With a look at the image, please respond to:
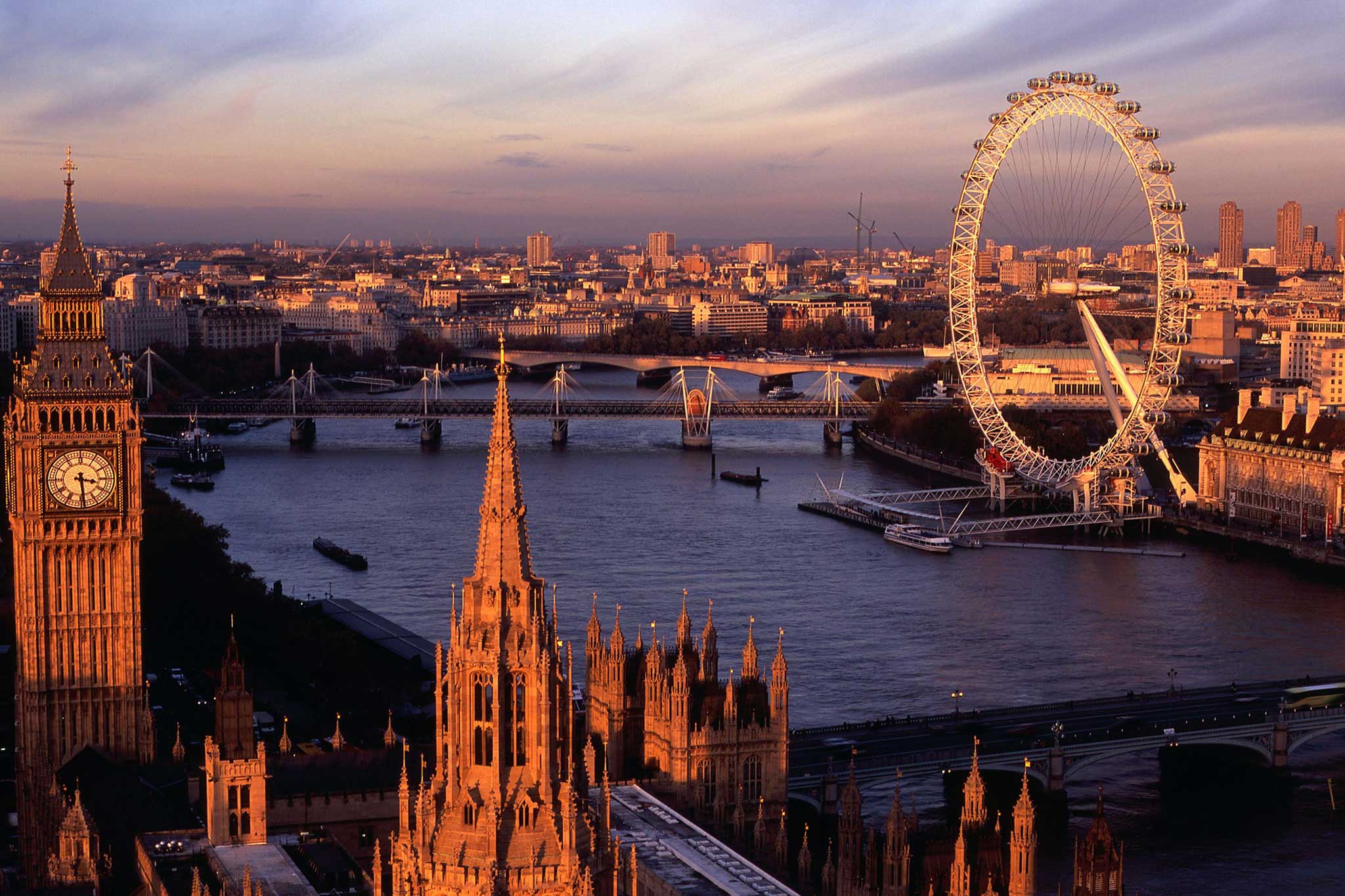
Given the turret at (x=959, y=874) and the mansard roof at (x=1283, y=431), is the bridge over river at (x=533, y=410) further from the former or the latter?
the turret at (x=959, y=874)

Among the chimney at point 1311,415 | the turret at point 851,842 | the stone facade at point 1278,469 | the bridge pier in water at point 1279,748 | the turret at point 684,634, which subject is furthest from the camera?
the chimney at point 1311,415

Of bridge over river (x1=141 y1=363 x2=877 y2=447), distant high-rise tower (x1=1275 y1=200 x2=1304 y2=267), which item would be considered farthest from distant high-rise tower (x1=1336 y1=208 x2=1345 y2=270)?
bridge over river (x1=141 y1=363 x2=877 y2=447)

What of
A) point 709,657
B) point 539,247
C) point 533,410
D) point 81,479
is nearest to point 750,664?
point 709,657

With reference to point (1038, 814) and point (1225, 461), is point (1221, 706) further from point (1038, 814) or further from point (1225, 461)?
point (1225, 461)

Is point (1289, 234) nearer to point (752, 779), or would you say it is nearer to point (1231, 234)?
point (1231, 234)

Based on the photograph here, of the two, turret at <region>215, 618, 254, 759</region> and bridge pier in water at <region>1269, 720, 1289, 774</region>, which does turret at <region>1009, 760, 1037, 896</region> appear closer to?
turret at <region>215, 618, 254, 759</region>

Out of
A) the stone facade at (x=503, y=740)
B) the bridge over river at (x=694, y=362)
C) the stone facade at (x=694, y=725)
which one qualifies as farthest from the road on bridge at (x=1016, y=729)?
the bridge over river at (x=694, y=362)

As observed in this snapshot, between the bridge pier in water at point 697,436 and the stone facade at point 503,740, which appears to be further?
the bridge pier in water at point 697,436
